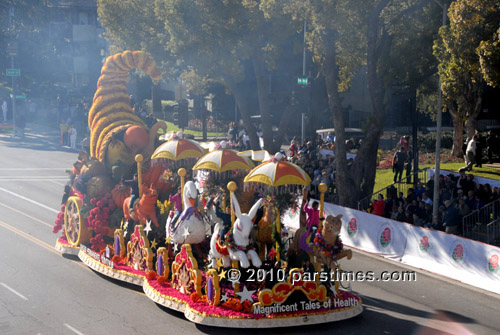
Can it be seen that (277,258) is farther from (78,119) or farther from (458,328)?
(78,119)

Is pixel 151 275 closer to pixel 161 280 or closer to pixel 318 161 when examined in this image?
pixel 161 280

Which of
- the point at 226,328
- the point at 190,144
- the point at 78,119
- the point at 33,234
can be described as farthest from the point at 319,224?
the point at 78,119

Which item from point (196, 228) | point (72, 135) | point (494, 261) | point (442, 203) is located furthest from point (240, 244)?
point (72, 135)

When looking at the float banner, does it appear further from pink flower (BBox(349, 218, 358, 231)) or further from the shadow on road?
the shadow on road

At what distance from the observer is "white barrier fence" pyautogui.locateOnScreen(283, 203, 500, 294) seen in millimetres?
16703

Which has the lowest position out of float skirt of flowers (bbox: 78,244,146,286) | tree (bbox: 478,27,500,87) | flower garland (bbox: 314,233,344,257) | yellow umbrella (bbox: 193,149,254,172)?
float skirt of flowers (bbox: 78,244,146,286)

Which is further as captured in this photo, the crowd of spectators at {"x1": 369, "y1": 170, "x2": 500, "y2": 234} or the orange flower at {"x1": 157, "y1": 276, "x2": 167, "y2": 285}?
the crowd of spectators at {"x1": 369, "y1": 170, "x2": 500, "y2": 234}

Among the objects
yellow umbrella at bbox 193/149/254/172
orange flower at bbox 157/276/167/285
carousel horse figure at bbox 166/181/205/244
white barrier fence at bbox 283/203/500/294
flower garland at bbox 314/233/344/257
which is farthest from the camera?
white barrier fence at bbox 283/203/500/294

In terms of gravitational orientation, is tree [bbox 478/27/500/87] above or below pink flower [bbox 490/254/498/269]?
above

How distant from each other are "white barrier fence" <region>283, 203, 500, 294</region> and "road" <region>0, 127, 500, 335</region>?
0.33m

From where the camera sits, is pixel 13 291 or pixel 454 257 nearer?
pixel 13 291

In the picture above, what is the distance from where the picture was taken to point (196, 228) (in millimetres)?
14750

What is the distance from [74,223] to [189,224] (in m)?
5.83

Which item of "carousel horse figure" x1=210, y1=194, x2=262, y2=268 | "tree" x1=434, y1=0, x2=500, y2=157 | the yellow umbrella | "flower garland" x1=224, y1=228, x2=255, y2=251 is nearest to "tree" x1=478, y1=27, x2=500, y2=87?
"tree" x1=434, y1=0, x2=500, y2=157
